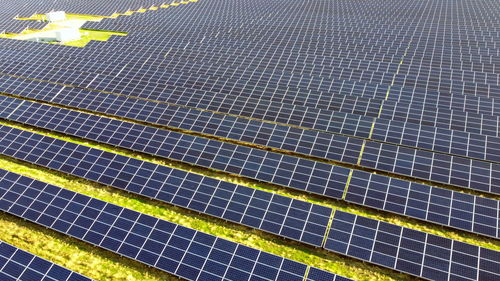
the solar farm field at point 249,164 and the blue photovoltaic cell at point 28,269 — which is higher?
the blue photovoltaic cell at point 28,269

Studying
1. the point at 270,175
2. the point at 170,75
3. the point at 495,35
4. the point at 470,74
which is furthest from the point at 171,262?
the point at 495,35

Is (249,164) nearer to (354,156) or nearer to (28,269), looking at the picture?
(354,156)

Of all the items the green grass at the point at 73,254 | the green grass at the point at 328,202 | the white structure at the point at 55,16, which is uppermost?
the white structure at the point at 55,16

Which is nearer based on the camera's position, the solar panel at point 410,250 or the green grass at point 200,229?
the solar panel at point 410,250

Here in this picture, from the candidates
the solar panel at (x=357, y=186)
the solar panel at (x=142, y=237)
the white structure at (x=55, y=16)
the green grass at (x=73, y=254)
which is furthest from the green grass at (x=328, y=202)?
the white structure at (x=55, y=16)

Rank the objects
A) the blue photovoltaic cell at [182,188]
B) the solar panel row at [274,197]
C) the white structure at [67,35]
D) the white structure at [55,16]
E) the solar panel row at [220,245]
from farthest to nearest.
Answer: the white structure at [55,16], the white structure at [67,35], the blue photovoltaic cell at [182,188], the solar panel row at [274,197], the solar panel row at [220,245]

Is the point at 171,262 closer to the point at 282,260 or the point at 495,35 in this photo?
the point at 282,260

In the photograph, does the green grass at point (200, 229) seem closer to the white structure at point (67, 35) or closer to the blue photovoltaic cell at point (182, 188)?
the blue photovoltaic cell at point (182, 188)
